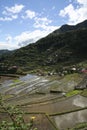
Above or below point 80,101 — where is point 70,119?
below

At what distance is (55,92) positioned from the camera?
67812mm

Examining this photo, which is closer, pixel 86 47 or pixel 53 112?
pixel 53 112

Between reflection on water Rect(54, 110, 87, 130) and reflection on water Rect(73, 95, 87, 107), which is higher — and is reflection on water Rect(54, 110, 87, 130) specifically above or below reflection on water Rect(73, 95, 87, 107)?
below

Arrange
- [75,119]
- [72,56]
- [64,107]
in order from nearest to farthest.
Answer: [75,119] → [64,107] → [72,56]

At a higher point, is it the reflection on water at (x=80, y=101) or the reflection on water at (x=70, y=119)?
the reflection on water at (x=80, y=101)

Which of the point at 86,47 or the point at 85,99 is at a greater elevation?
the point at 86,47

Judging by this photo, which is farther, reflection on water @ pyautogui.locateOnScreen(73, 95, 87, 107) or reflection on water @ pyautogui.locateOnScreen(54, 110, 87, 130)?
reflection on water @ pyautogui.locateOnScreen(73, 95, 87, 107)

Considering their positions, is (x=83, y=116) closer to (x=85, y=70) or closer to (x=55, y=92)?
(x=55, y=92)

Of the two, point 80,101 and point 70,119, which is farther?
point 80,101

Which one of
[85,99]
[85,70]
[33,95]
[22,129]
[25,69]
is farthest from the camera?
[25,69]

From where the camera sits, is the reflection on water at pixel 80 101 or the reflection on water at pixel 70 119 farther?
the reflection on water at pixel 80 101

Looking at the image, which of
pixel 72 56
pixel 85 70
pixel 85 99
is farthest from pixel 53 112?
pixel 72 56

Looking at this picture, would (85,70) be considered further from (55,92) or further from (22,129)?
(22,129)

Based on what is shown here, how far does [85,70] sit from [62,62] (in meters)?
56.7
